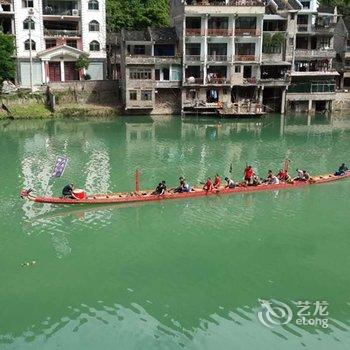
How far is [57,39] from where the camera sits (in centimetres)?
6400

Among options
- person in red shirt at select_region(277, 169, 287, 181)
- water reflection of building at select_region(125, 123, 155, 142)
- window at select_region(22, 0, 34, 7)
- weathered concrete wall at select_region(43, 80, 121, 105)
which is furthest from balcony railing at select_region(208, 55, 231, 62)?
person in red shirt at select_region(277, 169, 287, 181)

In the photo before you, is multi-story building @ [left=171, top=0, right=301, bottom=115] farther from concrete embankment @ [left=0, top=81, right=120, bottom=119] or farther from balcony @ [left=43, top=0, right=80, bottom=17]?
balcony @ [left=43, top=0, right=80, bottom=17]

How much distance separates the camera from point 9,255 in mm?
22594

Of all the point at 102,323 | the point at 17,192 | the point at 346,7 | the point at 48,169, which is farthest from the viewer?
the point at 346,7

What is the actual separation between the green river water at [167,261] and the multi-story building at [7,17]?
28092 millimetres

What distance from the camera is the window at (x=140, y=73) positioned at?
59.0 m

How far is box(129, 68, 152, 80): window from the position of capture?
59.0 m

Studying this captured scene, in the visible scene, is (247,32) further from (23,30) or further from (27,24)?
(23,30)

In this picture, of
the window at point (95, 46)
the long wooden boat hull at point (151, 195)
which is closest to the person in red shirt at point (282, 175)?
the long wooden boat hull at point (151, 195)

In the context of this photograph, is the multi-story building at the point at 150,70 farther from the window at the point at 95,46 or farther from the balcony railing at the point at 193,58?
the window at the point at 95,46

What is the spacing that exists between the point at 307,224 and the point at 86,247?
38.5 ft

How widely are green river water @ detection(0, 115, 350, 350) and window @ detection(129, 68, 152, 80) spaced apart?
21.0m

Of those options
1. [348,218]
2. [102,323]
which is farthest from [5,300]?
[348,218]

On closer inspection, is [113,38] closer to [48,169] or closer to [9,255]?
[48,169]
